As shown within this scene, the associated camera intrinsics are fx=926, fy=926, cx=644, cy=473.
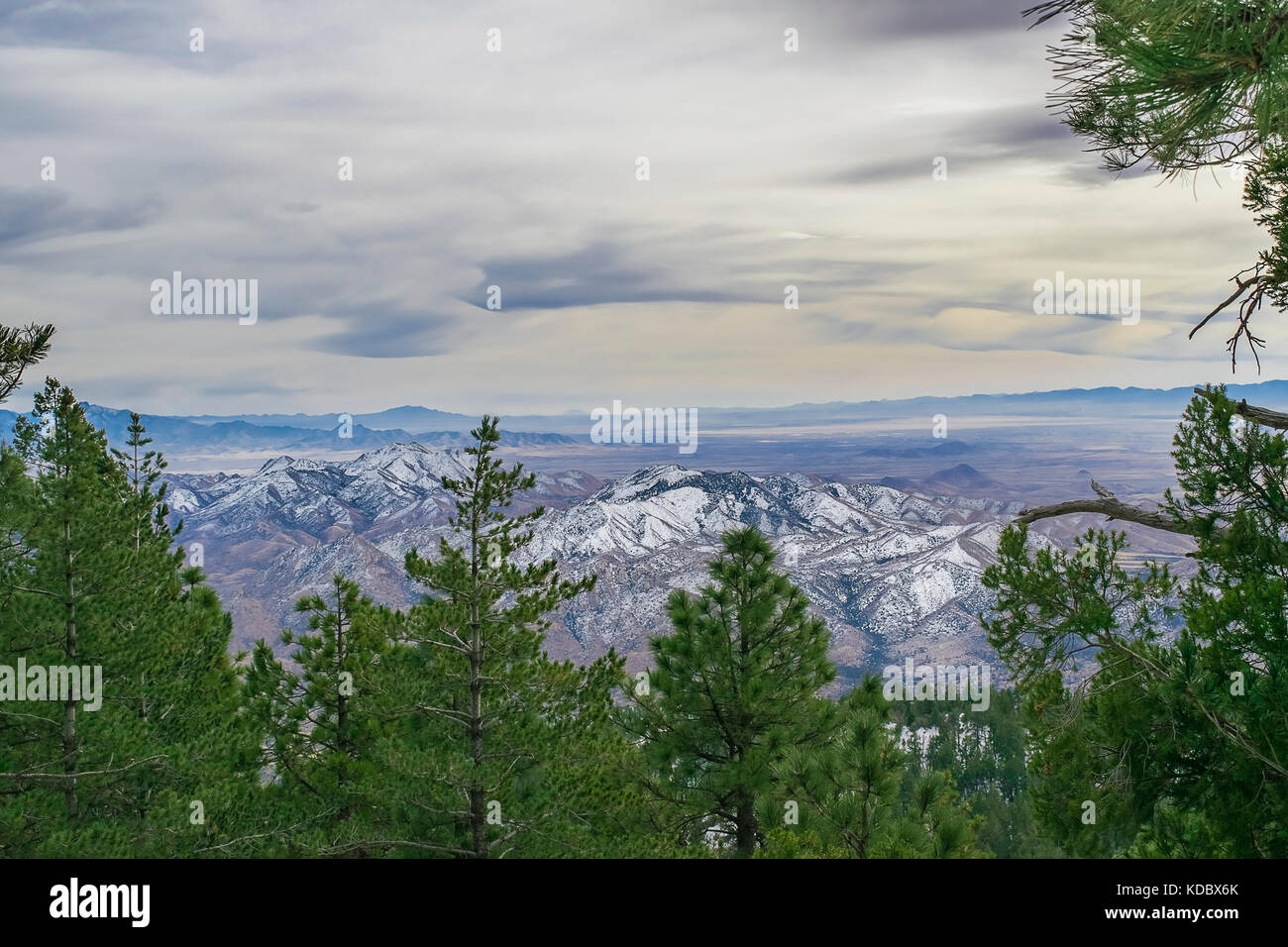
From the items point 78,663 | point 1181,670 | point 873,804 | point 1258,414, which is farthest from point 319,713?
point 1258,414

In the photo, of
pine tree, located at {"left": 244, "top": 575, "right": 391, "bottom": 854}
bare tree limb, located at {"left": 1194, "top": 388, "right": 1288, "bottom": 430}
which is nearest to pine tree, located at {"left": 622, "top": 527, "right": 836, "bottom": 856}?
pine tree, located at {"left": 244, "top": 575, "right": 391, "bottom": 854}

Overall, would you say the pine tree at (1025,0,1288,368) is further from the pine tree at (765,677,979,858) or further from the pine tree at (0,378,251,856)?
the pine tree at (0,378,251,856)

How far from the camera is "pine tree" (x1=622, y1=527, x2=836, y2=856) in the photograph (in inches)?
492

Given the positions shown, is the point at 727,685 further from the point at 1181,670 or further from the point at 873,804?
the point at 1181,670

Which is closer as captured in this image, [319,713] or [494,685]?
[494,685]

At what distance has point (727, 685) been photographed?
12547 mm

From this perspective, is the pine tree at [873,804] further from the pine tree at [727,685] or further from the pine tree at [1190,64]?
the pine tree at [1190,64]

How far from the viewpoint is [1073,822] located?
9.05m

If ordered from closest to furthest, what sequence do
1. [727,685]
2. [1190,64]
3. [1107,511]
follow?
1. [1190,64]
2. [1107,511]
3. [727,685]

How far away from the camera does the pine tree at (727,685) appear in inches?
492

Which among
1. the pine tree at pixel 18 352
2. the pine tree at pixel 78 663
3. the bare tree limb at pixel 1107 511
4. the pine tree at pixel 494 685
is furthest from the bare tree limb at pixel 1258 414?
the pine tree at pixel 78 663

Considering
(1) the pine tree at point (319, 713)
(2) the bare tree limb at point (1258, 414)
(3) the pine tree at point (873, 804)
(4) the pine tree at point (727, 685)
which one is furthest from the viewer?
(1) the pine tree at point (319, 713)
